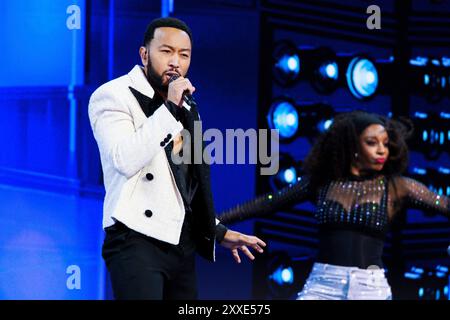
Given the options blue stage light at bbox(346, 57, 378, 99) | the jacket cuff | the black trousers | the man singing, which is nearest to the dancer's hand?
the jacket cuff

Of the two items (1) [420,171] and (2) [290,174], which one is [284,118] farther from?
(1) [420,171]

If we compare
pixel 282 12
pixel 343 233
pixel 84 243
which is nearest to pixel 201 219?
pixel 343 233

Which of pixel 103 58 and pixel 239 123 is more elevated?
pixel 103 58

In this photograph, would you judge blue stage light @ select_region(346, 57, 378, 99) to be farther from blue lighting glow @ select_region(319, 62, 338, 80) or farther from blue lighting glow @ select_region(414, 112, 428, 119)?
blue lighting glow @ select_region(414, 112, 428, 119)

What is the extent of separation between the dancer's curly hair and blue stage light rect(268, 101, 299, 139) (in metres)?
0.77

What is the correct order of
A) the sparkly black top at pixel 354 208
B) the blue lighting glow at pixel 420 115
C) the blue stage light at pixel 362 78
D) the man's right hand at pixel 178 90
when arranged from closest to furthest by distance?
1. the man's right hand at pixel 178 90
2. the sparkly black top at pixel 354 208
3. the blue stage light at pixel 362 78
4. the blue lighting glow at pixel 420 115

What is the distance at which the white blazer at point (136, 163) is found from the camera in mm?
2287

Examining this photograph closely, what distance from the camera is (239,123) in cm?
440

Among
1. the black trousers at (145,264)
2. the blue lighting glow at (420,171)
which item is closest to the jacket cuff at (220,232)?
the black trousers at (145,264)

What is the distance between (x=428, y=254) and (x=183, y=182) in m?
2.54

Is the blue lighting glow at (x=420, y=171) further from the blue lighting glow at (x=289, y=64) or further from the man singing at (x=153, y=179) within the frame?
the man singing at (x=153, y=179)

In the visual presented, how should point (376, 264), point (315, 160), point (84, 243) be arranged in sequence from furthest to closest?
point (84, 243) < point (315, 160) < point (376, 264)

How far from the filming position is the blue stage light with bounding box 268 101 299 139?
4477 mm

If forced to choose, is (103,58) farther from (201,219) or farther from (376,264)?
(201,219)
